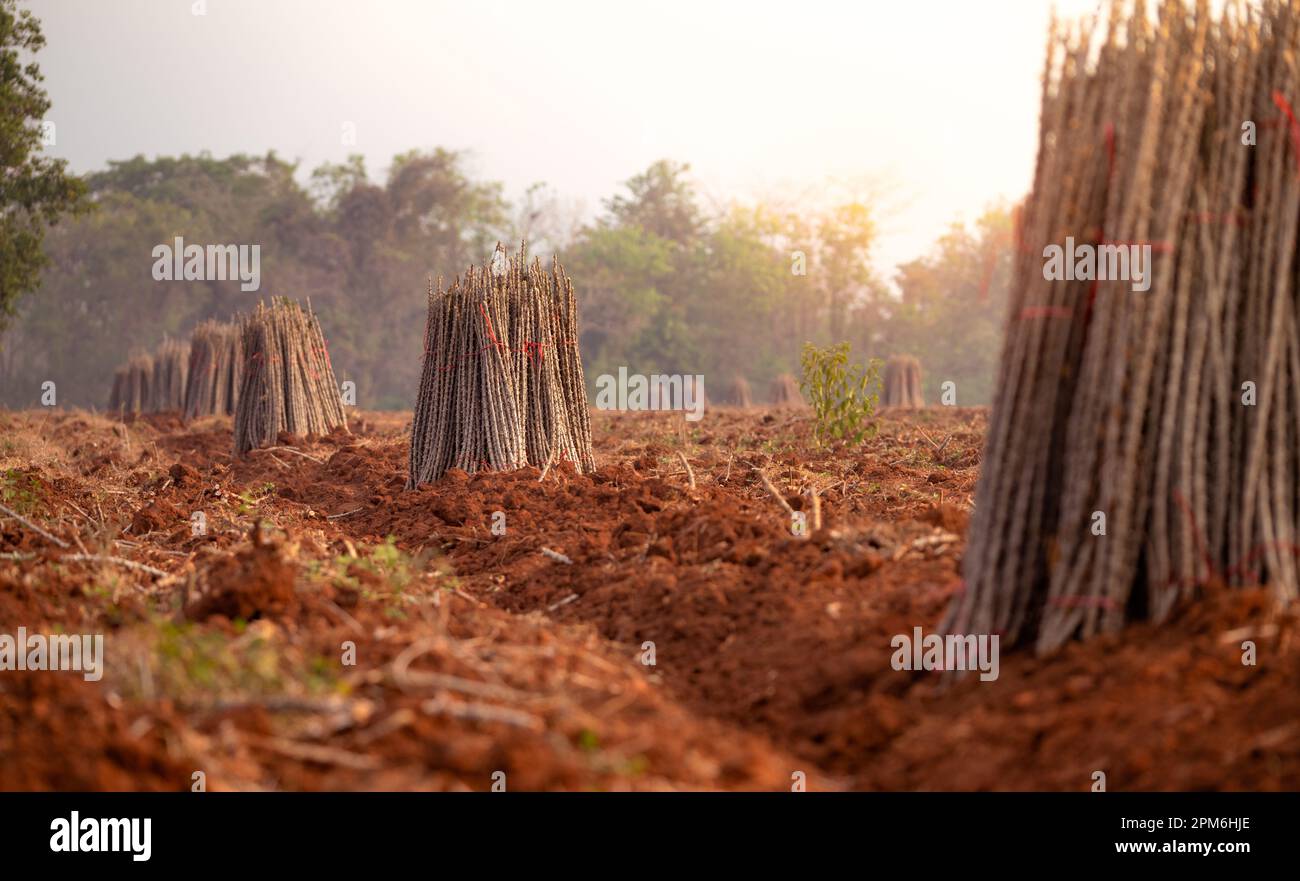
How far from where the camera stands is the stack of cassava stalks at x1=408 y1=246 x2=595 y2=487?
7.71 meters

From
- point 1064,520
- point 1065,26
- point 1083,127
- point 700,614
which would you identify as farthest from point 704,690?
A: point 1065,26

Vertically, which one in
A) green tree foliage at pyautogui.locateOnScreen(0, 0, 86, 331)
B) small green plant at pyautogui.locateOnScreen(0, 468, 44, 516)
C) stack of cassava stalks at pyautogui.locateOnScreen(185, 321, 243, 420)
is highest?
green tree foliage at pyautogui.locateOnScreen(0, 0, 86, 331)

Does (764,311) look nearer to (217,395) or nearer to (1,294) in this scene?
(217,395)

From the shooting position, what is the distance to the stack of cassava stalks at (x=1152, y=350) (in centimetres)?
320

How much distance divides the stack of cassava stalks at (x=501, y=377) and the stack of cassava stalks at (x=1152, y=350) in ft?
15.5

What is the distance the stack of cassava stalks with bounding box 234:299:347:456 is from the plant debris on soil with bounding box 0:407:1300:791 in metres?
4.86

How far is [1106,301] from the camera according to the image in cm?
322

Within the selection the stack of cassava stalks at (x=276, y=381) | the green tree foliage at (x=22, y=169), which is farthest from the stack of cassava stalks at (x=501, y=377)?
the green tree foliage at (x=22, y=169)
